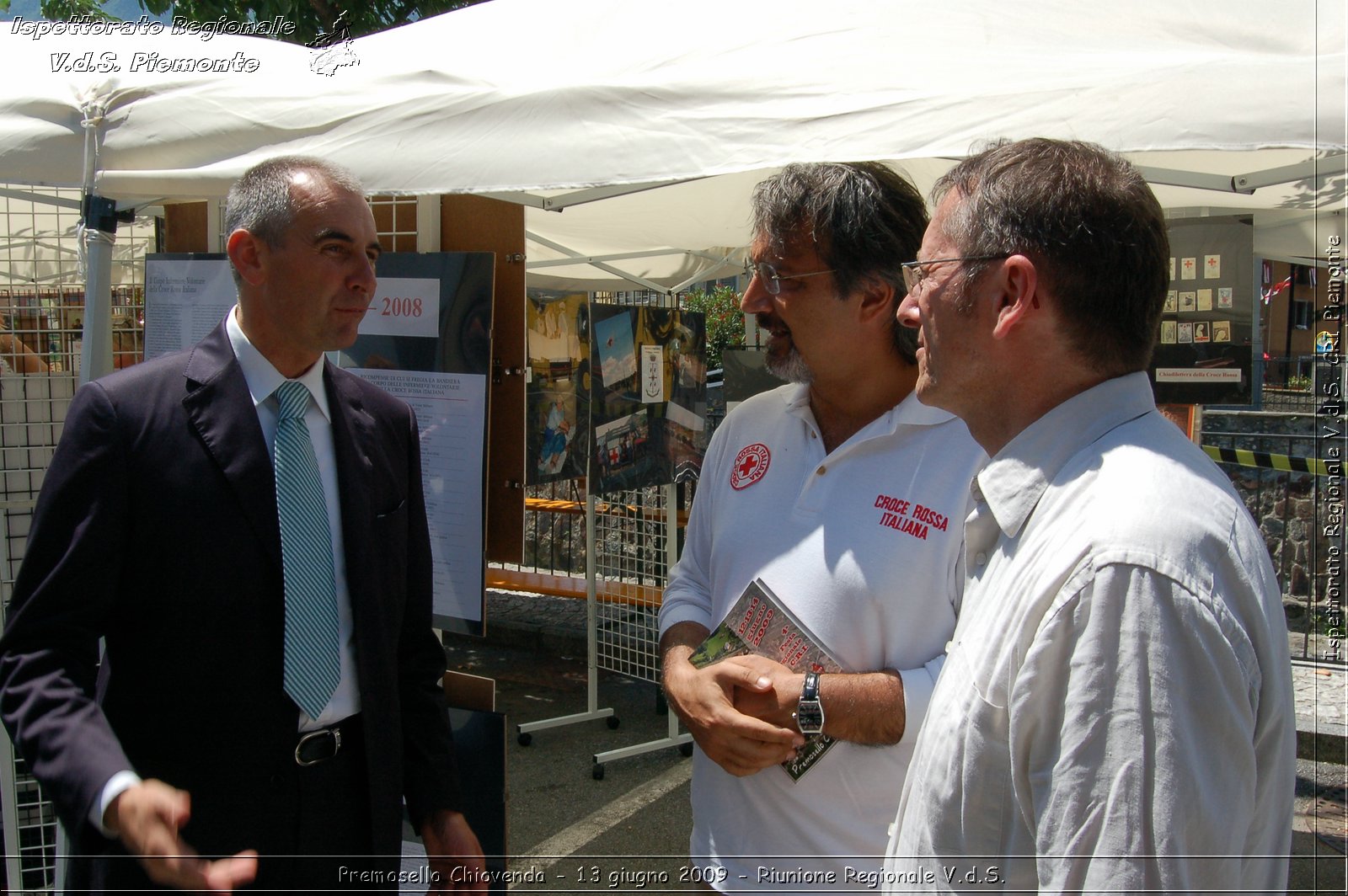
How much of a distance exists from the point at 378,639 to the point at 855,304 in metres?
1.14

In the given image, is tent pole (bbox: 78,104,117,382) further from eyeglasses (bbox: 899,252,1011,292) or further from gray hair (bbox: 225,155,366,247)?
eyeglasses (bbox: 899,252,1011,292)

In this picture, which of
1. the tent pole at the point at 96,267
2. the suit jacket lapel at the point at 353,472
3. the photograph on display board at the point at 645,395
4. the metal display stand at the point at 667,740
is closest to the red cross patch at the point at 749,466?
the suit jacket lapel at the point at 353,472

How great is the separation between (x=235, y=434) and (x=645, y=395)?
3.15 metres

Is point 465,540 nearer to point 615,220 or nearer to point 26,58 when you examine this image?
point 26,58

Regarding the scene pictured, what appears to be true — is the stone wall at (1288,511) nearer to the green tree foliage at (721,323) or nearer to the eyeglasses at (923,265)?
the eyeglasses at (923,265)

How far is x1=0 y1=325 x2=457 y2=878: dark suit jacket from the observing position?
4.96 ft

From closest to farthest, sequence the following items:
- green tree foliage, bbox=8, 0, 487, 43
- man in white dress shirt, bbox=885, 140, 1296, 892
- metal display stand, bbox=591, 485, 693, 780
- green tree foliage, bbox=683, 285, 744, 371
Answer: man in white dress shirt, bbox=885, 140, 1296, 892 → metal display stand, bbox=591, 485, 693, 780 → green tree foliage, bbox=8, 0, 487, 43 → green tree foliage, bbox=683, 285, 744, 371

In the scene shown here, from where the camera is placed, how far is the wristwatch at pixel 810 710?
5.35 ft

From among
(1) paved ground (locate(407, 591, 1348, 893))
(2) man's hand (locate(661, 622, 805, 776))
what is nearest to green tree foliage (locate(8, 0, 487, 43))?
(1) paved ground (locate(407, 591, 1348, 893))

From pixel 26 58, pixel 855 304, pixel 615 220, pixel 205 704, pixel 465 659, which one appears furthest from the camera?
pixel 465 659

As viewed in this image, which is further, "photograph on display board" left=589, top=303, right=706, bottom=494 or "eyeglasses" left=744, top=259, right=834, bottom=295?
"photograph on display board" left=589, top=303, right=706, bottom=494

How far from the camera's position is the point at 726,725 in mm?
1682

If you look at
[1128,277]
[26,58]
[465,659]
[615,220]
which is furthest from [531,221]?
[1128,277]

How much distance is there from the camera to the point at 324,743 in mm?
1688
